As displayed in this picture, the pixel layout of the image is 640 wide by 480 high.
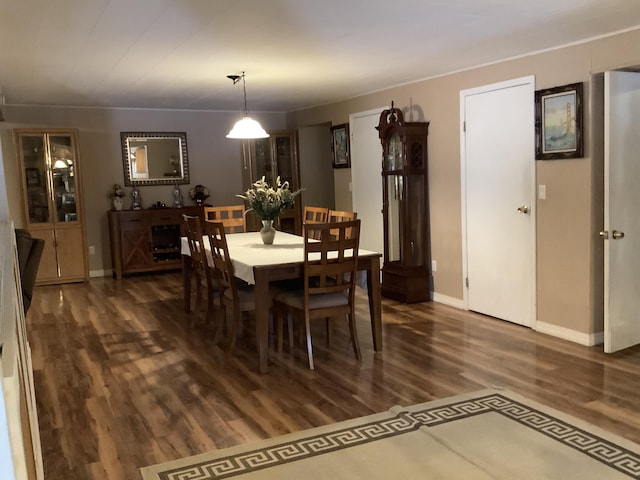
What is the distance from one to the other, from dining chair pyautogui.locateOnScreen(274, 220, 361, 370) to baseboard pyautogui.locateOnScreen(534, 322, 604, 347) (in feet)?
5.09

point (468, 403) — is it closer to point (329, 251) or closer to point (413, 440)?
point (413, 440)

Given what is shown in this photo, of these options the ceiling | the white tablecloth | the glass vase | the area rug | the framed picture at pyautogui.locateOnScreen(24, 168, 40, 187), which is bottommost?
the area rug

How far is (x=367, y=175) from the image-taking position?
6.64m

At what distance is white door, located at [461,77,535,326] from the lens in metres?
4.66

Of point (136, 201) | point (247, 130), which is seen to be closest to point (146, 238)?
point (136, 201)

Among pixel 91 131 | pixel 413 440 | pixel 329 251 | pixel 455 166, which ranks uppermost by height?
pixel 91 131

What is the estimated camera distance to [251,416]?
322cm

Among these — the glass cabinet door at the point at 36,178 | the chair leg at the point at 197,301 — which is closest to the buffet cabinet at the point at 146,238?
the glass cabinet door at the point at 36,178

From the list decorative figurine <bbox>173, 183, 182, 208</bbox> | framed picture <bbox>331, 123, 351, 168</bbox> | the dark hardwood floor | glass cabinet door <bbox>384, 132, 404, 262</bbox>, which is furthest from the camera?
decorative figurine <bbox>173, 183, 182, 208</bbox>

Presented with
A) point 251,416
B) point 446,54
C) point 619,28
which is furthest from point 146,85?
point 619,28

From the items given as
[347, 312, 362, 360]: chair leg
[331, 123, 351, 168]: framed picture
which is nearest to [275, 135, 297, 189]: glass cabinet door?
[331, 123, 351, 168]: framed picture

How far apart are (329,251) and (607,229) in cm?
188

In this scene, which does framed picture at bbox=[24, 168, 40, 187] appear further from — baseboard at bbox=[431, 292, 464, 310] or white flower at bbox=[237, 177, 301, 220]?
baseboard at bbox=[431, 292, 464, 310]

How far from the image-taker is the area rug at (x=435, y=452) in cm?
256
